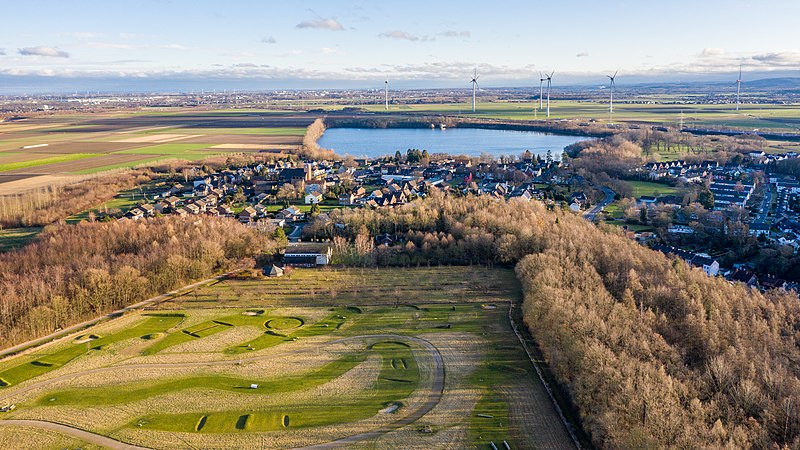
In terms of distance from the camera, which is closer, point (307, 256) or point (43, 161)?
point (307, 256)

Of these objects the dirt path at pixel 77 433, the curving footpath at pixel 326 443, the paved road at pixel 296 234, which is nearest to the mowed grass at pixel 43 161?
the paved road at pixel 296 234

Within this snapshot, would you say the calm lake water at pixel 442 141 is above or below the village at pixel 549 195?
above

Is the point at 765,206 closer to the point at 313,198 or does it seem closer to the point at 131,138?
the point at 313,198

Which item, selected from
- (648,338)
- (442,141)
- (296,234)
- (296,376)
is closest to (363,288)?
(296,376)

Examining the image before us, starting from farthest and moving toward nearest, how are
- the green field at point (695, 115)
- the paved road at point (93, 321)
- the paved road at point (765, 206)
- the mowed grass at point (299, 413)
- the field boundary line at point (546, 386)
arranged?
the green field at point (695, 115) < the paved road at point (765, 206) < the paved road at point (93, 321) < the mowed grass at point (299, 413) < the field boundary line at point (546, 386)

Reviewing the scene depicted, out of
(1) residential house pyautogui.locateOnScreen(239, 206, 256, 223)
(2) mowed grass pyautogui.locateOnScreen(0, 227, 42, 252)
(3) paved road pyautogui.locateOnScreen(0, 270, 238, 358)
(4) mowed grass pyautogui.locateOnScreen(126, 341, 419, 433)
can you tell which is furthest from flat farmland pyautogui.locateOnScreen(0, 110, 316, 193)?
(4) mowed grass pyautogui.locateOnScreen(126, 341, 419, 433)

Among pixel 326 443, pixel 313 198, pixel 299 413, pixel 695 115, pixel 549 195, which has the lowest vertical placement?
pixel 326 443

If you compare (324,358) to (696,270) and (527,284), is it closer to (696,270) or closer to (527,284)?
(527,284)

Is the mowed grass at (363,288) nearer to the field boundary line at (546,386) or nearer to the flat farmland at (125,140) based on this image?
the field boundary line at (546,386)
